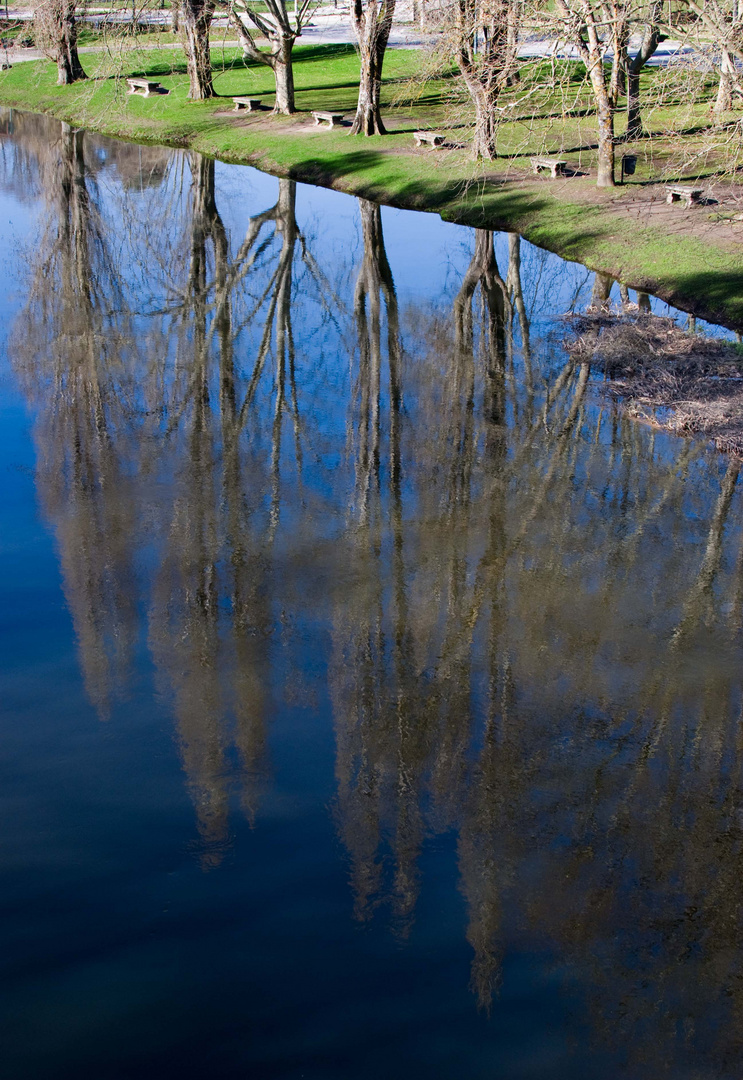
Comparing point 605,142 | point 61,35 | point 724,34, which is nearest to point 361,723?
point 724,34

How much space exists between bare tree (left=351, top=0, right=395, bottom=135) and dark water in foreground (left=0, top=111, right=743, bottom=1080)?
54.4 ft

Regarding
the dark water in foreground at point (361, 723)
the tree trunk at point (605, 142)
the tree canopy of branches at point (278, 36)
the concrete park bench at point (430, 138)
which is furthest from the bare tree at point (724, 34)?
the tree canopy of branches at point (278, 36)

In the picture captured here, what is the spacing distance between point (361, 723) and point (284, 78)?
29.8 metres

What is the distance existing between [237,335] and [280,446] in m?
4.30

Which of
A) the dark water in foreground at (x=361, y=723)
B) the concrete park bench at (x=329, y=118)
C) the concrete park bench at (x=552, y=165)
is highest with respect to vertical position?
the concrete park bench at (x=329, y=118)

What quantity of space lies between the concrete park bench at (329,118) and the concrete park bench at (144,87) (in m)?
9.47

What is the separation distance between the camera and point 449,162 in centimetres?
2594

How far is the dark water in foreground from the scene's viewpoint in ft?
19.2

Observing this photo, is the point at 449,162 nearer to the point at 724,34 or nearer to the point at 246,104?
the point at 246,104

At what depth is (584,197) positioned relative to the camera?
2250cm

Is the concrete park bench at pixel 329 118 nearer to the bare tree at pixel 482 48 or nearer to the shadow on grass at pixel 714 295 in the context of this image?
the bare tree at pixel 482 48

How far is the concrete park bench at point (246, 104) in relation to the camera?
3475cm

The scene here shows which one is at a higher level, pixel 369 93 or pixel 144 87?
pixel 144 87

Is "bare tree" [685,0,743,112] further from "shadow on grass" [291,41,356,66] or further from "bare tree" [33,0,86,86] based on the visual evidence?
"shadow on grass" [291,41,356,66]
